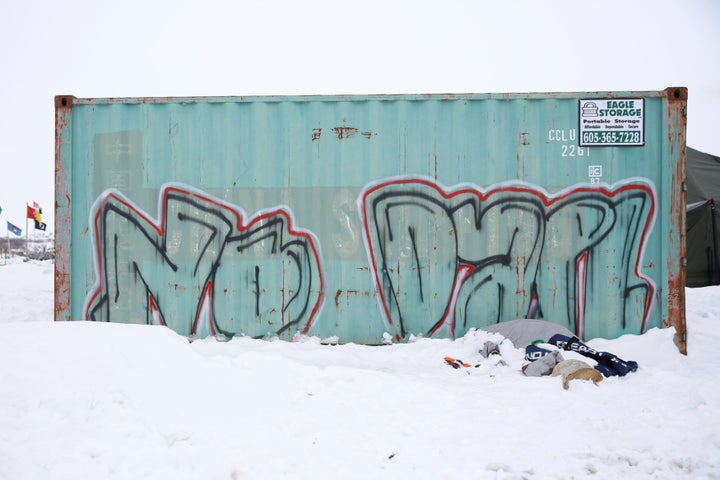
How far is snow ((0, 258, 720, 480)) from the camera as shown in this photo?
2.19 meters

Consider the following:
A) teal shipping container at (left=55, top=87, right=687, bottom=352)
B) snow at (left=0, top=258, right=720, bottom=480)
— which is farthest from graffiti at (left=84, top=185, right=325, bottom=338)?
snow at (left=0, top=258, right=720, bottom=480)

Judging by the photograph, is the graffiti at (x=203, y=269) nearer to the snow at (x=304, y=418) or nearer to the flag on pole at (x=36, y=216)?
the snow at (x=304, y=418)

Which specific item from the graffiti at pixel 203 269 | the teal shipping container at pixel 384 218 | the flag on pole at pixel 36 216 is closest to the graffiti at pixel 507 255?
the teal shipping container at pixel 384 218

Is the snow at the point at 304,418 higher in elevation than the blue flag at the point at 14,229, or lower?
lower

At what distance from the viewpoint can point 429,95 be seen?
4.71 metres

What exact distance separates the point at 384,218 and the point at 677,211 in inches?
116

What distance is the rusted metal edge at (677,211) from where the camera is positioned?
4578 millimetres

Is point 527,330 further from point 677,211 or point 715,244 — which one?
point 715,244

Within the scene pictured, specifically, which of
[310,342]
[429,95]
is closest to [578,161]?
[429,95]

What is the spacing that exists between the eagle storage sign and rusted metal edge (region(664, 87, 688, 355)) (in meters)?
0.29

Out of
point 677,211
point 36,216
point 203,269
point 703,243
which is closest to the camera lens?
point 677,211

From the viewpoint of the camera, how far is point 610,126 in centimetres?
469

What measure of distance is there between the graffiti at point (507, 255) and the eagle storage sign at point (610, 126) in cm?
47

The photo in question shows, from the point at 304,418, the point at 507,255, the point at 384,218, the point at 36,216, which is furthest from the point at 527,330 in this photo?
the point at 36,216
